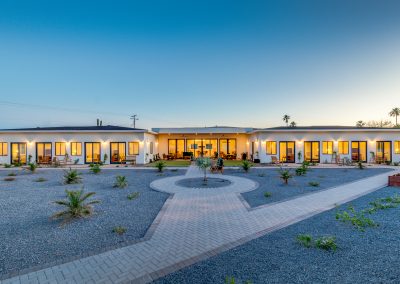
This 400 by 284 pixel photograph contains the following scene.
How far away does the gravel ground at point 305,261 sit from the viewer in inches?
116

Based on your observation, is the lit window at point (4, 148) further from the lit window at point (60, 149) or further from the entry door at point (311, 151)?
the entry door at point (311, 151)

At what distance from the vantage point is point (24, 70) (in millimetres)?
26016

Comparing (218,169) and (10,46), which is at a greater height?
(10,46)

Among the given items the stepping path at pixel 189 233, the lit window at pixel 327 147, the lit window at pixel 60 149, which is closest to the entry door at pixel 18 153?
the lit window at pixel 60 149

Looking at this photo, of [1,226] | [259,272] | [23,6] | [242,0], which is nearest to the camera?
[259,272]

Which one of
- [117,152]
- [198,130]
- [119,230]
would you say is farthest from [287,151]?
[119,230]

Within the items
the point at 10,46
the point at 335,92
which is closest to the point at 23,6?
the point at 10,46

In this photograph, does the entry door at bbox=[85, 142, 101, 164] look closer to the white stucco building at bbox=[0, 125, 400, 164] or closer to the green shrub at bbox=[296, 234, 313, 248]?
the white stucco building at bbox=[0, 125, 400, 164]

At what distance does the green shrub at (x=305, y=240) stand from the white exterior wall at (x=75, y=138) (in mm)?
18589

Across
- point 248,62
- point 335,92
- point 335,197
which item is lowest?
point 335,197

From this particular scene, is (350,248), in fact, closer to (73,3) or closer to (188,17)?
(188,17)

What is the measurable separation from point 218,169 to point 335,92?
17.9 meters

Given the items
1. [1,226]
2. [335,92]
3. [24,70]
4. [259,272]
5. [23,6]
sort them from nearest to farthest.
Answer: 1. [259,272]
2. [1,226]
3. [23,6]
4. [335,92]
5. [24,70]

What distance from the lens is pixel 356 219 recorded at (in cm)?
536
